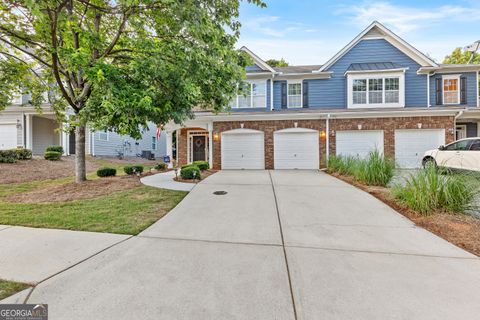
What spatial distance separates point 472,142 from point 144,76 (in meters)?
11.9

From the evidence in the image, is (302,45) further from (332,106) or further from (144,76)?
→ (144,76)

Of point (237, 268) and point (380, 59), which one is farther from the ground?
point (380, 59)

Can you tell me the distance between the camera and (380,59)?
13438 millimetres

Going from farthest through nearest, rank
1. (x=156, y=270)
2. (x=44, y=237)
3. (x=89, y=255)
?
(x=44, y=237)
(x=89, y=255)
(x=156, y=270)

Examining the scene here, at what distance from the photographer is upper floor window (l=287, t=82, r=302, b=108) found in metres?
13.7

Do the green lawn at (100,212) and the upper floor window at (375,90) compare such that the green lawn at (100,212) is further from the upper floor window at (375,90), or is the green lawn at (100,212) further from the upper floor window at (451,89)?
the upper floor window at (451,89)

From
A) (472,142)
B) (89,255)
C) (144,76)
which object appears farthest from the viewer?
(472,142)

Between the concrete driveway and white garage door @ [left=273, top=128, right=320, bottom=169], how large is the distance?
8112mm

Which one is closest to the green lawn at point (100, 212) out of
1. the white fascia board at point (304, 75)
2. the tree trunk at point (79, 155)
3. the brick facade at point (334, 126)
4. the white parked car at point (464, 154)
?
the tree trunk at point (79, 155)

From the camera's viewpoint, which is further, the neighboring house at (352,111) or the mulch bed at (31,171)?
the neighboring house at (352,111)

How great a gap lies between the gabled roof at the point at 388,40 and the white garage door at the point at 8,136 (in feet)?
70.5

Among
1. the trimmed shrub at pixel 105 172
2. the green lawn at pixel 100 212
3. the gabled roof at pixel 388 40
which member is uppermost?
the gabled roof at pixel 388 40

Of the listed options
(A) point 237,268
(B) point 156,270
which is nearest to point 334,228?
(A) point 237,268

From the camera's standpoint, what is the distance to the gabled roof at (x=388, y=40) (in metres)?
12.9
